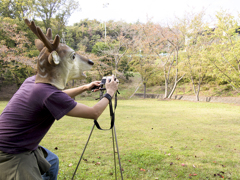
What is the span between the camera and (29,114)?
1453 mm

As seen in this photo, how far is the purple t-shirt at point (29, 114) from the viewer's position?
1.43 metres

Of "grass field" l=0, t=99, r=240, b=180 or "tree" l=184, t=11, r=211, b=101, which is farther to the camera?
"tree" l=184, t=11, r=211, b=101

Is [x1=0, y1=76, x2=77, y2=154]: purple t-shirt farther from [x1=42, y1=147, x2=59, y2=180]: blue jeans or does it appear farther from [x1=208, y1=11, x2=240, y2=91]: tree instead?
[x1=208, y1=11, x2=240, y2=91]: tree

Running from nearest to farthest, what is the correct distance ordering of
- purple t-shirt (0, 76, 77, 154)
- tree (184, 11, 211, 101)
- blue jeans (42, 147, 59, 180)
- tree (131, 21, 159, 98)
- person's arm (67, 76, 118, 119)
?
purple t-shirt (0, 76, 77, 154)
person's arm (67, 76, 118, 119)
blue jeans (42, 147, 59, 180)
tree (184, 11, 211, 101)
tree (131, 21, 159, 98)

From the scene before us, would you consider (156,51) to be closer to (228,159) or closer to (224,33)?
(224,33)

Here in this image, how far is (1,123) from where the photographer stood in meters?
1.47

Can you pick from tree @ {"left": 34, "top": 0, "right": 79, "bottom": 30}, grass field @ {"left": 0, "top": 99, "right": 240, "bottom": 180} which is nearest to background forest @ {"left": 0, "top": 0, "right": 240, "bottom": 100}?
tree @ {"left": 34, "top": 0, "right": 79, "bottom": 30}

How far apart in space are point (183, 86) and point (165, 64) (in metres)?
4.20

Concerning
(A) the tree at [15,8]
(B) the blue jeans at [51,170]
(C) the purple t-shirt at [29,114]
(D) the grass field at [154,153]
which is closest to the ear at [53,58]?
(C) the purple t-shirt at [29,114]

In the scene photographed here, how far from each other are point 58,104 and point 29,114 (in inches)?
9.2

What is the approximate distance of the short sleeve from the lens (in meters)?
1.44

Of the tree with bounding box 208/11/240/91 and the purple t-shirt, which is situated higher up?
the tree with bounding box 208/11/240/91

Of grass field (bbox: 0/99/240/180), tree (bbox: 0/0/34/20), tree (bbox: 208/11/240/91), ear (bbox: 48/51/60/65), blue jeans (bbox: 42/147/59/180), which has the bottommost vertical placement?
grass field (bbox: 0/99/240/180)

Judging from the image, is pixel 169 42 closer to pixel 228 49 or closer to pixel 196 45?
pixel 196 45
